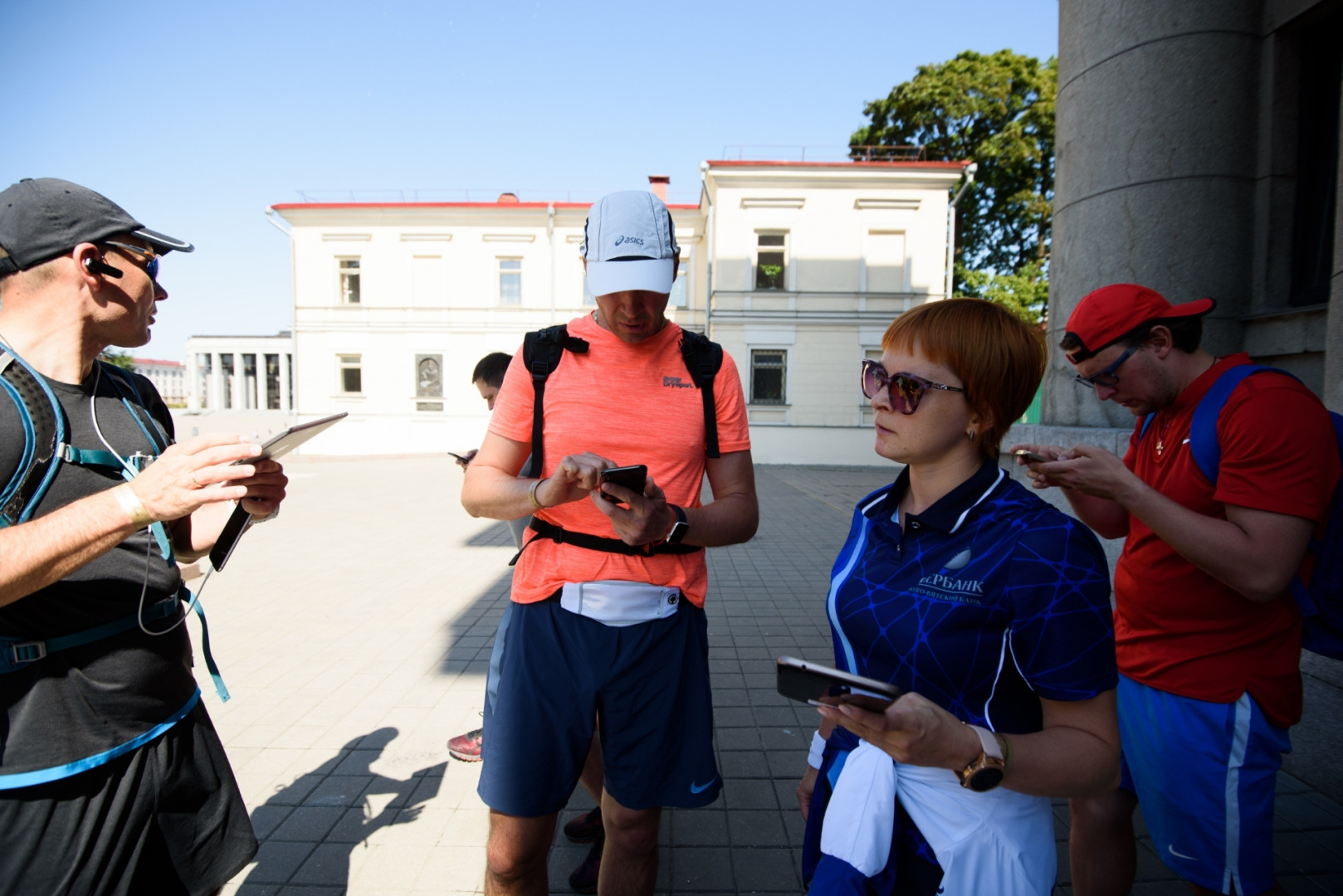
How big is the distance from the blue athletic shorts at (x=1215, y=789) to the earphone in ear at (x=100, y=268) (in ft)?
9.33

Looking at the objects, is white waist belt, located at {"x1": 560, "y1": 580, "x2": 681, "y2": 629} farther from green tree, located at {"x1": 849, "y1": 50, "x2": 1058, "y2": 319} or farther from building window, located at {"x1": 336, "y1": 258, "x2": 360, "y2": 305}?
building window, located at {"x1": 336, "y1": 258, "x2": 360, "y2": 305}

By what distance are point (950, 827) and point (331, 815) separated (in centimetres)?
282

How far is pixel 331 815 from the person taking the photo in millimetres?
3115

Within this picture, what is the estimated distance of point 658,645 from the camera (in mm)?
2102

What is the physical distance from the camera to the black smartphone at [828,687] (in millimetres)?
1114

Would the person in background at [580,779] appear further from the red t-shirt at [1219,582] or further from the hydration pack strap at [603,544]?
the red t-shirt at [1219,582]

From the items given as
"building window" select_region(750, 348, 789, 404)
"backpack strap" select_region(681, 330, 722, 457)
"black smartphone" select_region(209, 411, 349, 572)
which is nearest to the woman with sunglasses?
"backpack strap" select_region(681, 330, 722, 457)

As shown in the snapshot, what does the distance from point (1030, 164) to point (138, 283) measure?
28.4 meters

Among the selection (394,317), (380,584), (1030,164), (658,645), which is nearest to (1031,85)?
(1030,164)

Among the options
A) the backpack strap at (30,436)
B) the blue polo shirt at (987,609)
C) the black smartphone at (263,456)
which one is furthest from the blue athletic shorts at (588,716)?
the backpack strap at (30,436)

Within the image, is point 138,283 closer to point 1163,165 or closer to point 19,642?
point 19,642

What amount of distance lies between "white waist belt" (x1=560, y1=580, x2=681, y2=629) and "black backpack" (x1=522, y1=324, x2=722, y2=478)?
381mm

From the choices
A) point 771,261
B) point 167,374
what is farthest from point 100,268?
point 167,374

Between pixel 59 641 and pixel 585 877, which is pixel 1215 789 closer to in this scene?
pixel 585 877
